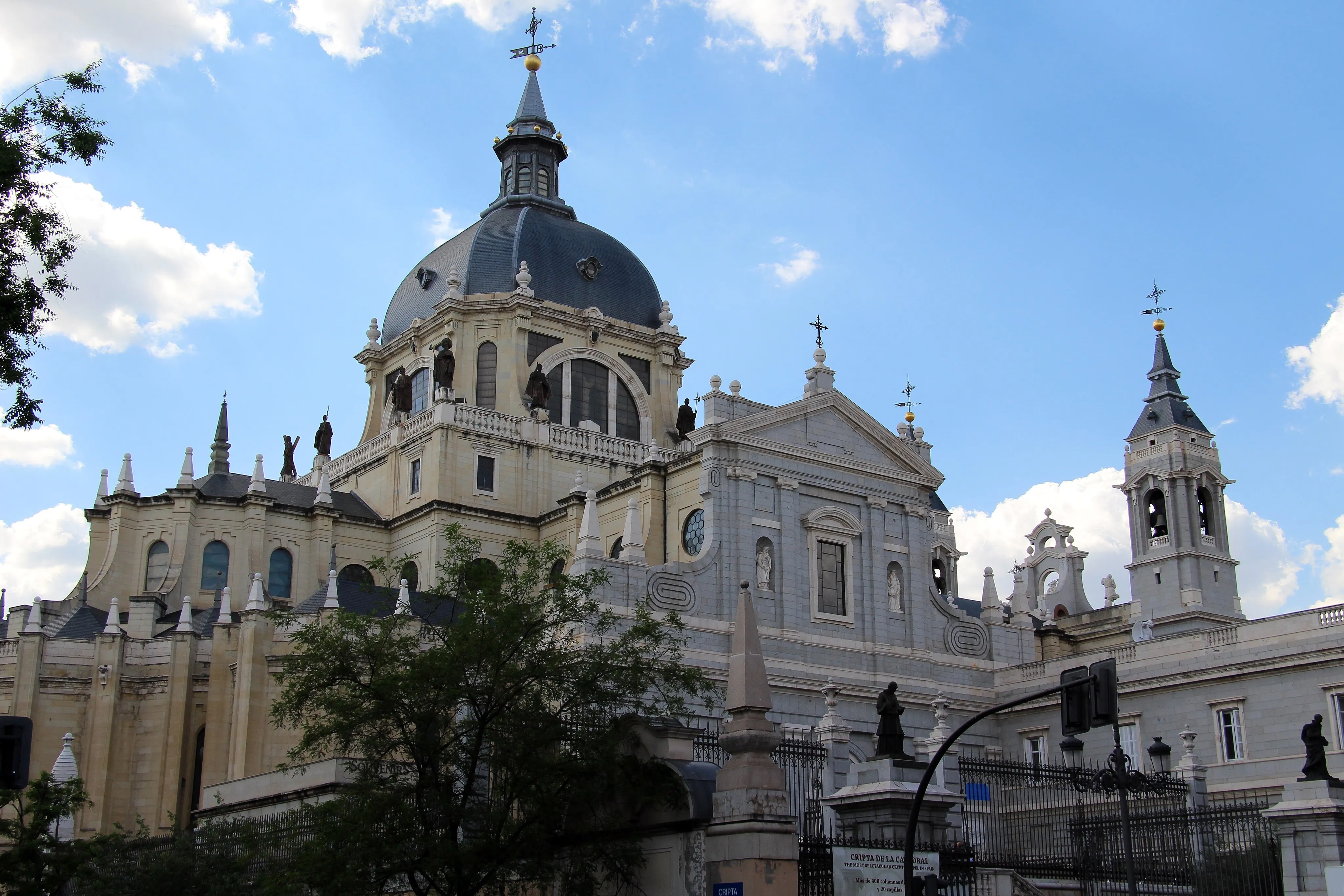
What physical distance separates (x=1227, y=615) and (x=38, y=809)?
47593mm

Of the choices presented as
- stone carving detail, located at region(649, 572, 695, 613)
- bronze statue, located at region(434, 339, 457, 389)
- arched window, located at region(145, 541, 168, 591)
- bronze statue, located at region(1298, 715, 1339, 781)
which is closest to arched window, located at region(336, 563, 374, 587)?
arched window, located at region(145, 541, 168, 591)

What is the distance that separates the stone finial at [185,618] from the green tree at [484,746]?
22.1m

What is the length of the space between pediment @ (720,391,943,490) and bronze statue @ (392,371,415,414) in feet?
58.1

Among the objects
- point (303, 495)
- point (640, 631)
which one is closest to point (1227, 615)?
point (303, 495)

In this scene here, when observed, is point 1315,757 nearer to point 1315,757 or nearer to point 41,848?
point 1315,757

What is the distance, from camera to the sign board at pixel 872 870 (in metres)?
21.1

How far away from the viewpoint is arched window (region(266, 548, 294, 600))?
52188 mm

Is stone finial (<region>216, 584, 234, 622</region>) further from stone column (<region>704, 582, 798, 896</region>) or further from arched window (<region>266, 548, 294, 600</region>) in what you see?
stone column (<region>704, 582, 798, 896</region>)

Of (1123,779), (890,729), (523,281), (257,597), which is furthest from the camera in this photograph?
(523,281)

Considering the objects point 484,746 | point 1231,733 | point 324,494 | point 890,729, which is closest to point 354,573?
point 324,494

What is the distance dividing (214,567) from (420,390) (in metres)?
11.6

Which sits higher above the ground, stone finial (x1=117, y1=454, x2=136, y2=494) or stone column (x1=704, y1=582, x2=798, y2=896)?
stone finial (x1=117, y1=454, x2=136, y2=494)

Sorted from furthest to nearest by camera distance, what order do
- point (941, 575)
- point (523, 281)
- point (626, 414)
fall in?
point (941, 575)
point (626, 414)
point (523, 281)

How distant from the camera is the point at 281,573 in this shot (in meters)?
52.6
